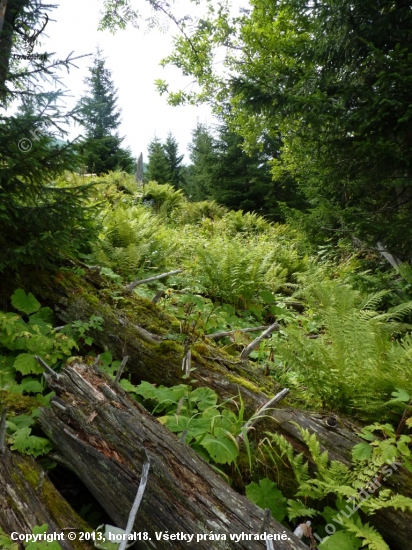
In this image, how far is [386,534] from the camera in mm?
1603

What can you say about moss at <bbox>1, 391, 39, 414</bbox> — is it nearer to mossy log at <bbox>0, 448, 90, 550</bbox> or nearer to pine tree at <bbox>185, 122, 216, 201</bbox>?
mossy log at <bbox>0, 448, 90, 550</bbox>

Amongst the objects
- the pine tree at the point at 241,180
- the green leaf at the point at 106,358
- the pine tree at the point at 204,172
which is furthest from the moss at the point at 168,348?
the pine tree at the point at 204,172

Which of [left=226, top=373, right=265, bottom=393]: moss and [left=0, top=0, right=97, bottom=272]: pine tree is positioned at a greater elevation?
[left=0, top=0, right=97, bottom=272]: pine tree

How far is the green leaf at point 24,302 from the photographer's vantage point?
8.32 ft

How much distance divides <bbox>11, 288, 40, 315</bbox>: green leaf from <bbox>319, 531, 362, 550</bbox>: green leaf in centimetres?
227

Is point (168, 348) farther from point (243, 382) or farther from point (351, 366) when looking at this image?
point (351, 366)

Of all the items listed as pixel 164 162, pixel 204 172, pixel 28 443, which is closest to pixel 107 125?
pixel 164 162

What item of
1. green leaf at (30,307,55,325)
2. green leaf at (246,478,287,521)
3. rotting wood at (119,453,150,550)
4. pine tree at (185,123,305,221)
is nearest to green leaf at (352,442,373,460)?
green leaf at (246,478,287,521)

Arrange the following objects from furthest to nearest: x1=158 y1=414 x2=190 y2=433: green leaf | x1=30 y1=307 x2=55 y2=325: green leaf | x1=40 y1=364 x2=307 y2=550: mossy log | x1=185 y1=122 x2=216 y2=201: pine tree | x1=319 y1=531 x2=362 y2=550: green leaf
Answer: x1=185 y1=122 x2=216 y2=201: pine tree → x1=30 y1=307 x2=55 y2=325: green leaf → x1=158 y1=414 x2=190 y2=433: green leaf → x1=319 y1=531 x2=362 y2=550: green leaf → x1=40 y1=364 x2=307 y2=550: mossy log

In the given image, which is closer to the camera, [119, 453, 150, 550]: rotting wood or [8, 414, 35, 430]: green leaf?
[119, 453, 150, 550]: rotting wood

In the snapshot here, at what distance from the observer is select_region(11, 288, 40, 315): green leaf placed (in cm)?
254

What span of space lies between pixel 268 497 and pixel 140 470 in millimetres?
669

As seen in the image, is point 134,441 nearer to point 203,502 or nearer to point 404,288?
point 203,502

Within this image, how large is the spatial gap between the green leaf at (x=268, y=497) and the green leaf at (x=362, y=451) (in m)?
0.41
